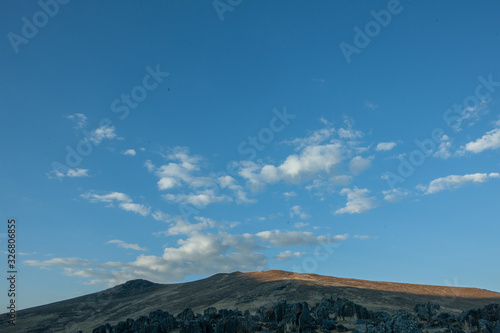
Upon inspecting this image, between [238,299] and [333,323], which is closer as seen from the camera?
[333,323]

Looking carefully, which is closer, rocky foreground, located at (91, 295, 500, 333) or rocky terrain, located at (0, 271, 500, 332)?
rocky foreground, located at (91, 295, 500, 333)

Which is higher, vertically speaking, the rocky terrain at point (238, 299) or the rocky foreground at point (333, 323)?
the rocky foreground at point (333, 323)

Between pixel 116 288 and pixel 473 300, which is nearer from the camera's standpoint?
pixel 473 300

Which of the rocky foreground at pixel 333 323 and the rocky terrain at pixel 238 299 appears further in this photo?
the rocky terrain at pixel 238 299

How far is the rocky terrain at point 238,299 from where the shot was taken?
218ft

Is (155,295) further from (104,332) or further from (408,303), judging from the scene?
(408,303)

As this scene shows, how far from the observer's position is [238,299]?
244ft

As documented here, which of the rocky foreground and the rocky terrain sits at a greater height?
the rocky foreground

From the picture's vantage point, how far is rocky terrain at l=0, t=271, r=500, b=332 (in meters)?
66.4

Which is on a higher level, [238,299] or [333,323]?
[333,323]

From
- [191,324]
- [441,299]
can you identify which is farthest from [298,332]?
[441,299]

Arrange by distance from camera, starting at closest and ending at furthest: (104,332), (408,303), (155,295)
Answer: (104,332)
(408,303)
(155,295)

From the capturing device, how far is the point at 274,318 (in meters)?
39.0

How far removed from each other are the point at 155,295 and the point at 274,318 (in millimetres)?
73711
